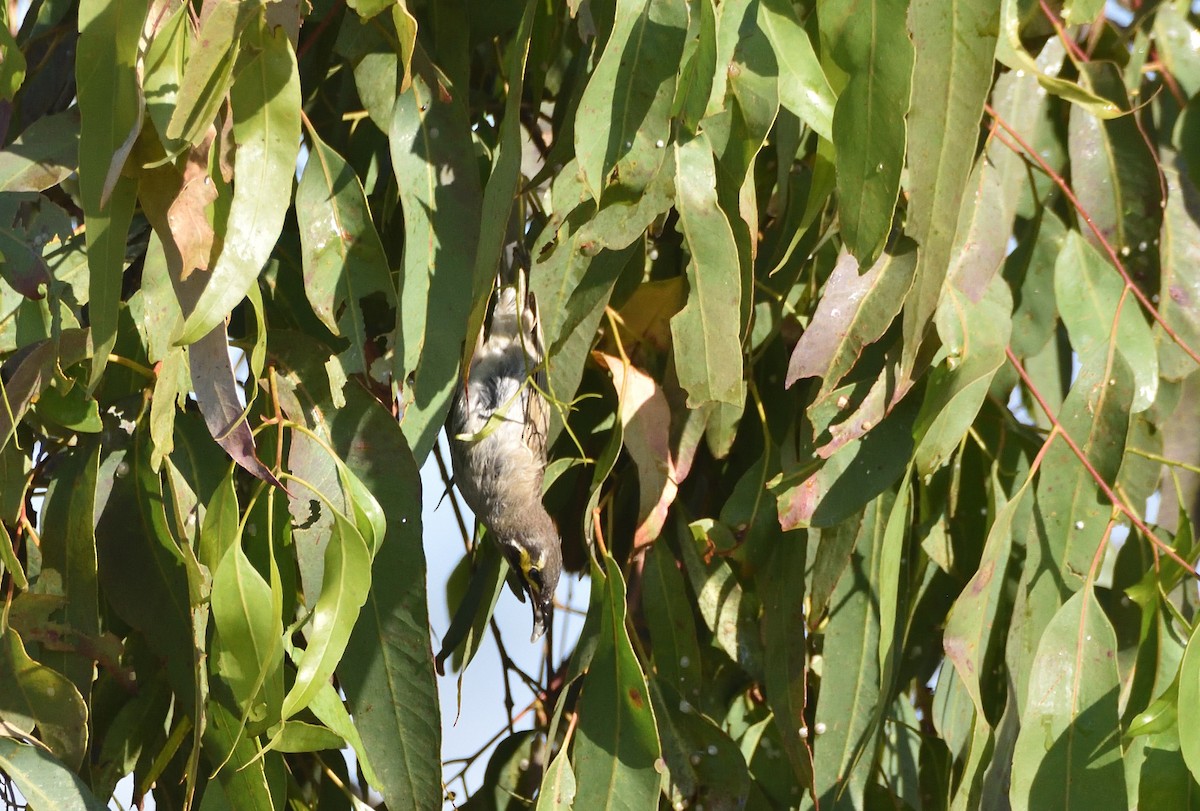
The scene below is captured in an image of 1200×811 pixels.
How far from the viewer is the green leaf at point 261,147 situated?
929 mm

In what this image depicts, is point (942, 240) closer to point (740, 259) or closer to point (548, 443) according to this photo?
point (740, 259)

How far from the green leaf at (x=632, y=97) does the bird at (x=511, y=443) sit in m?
0.28

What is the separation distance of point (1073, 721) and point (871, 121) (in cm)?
56

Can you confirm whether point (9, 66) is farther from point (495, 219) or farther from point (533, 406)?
point (533, 406)

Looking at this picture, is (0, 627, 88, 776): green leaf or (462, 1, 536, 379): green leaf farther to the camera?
(0, 627, 88, 776): green leaf

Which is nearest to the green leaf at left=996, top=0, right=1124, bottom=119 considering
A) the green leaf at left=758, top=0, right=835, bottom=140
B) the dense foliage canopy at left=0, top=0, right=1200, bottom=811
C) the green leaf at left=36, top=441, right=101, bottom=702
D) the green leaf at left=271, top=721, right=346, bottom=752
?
the dense foliage canopy at left=0, top=0, right=1200, bottom=811

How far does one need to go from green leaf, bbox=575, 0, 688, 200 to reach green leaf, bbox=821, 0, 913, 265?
0.42 ft

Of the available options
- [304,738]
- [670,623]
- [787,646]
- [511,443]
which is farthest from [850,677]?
[304,738]

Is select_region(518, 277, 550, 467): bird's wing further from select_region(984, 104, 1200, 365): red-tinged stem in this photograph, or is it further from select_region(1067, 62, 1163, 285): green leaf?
select_region(1067, 62, 1163, 285): green leaf

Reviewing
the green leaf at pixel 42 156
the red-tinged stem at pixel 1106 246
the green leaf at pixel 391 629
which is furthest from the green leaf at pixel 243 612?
the red-tinged stem at pixel 1106 246

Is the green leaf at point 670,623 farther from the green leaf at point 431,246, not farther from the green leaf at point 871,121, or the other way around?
the green leaf at point 871,121

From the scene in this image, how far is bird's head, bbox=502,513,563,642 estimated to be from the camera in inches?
50.9

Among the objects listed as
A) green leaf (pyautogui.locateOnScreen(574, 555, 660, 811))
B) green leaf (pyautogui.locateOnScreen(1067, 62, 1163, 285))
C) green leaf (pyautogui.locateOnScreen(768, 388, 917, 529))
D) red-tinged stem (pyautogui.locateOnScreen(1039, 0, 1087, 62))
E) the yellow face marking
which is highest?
red-tinged stem (pyautogui.locateOnScreen(1039, 0, 1087, 62))

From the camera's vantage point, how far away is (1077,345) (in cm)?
127
